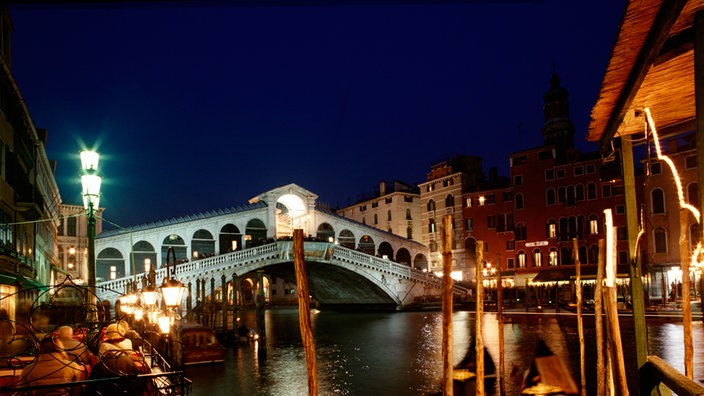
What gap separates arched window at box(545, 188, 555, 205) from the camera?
123ft

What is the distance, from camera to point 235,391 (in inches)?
489

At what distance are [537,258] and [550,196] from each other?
4.23m

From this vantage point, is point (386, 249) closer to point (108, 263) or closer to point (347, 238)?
point (347, 238)

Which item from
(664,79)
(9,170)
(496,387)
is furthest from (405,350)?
(664,79)

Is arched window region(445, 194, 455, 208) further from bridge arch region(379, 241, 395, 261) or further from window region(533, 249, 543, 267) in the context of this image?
window region(533, 249, 543, 267)

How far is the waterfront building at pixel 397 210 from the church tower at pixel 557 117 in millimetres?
13089

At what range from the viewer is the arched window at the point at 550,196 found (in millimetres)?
37344

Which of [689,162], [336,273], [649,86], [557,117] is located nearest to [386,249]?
[336,273]

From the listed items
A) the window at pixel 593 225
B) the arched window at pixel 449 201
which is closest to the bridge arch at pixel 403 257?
the arched window at pixel 449 201

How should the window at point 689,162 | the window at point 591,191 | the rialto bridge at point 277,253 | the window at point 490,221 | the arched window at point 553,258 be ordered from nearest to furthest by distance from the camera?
the window at point 689,162 → the rialto bridge at point 277,253 → the window at point 591,191 → the arched window at point 553,258 → the window at point 490,221

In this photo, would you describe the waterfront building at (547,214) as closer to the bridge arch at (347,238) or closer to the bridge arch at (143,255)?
the bridge arch at (347,238)

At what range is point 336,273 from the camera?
128 ft

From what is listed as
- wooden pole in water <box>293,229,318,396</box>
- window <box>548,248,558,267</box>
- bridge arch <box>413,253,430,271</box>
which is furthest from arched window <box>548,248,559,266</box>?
wooden pole in water <box>293,229,318,396</box>

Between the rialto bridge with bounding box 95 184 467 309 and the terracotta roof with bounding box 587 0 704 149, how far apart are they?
1048 inches
